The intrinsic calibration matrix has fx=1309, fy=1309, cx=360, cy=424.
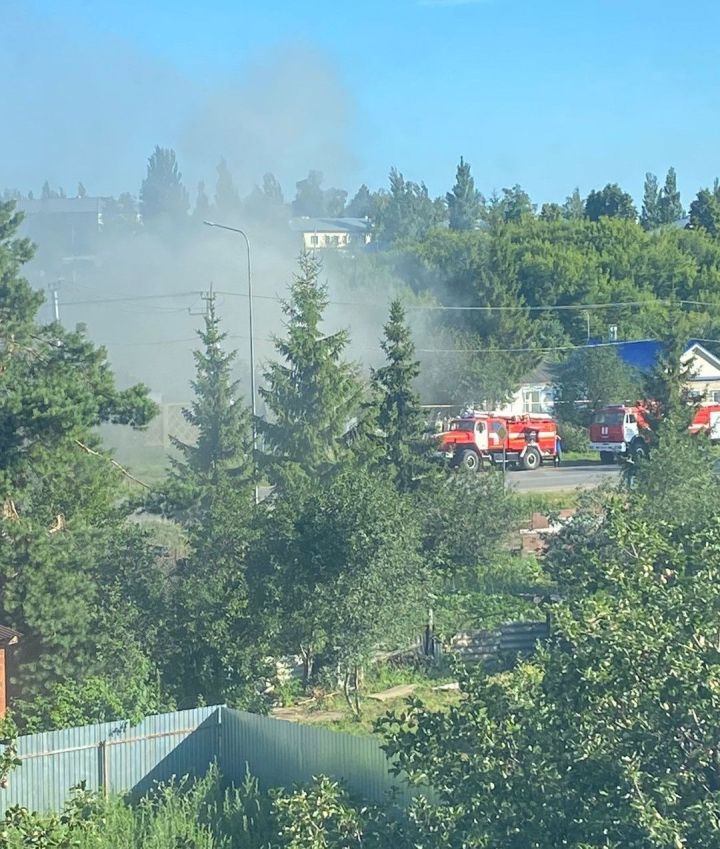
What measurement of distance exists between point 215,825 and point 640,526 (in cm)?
595

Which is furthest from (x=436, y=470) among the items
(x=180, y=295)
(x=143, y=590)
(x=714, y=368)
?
(x=180, y=295)

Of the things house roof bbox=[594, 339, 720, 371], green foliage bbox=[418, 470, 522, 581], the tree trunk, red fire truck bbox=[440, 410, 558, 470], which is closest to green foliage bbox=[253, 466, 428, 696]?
the tree trunk

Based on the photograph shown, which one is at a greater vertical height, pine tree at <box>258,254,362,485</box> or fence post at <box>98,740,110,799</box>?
pine tree at <box>258,254,362,485</box>

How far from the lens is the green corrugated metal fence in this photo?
13.3 metres

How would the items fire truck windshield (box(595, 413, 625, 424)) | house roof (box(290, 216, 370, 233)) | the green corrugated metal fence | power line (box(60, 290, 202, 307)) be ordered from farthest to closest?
house roof (box(290, 216, 370, 233)) → power line (box(60, 290, 202, 307)) → fire truck windshield (box(595, 413, 625, 424)) → the green corrugated metal fence

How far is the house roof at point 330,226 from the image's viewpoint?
12353 cm

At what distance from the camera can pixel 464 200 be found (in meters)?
129

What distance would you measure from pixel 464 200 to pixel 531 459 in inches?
3558

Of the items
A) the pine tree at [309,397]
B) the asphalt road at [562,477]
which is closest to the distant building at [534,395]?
the asphalt road at [562,477]

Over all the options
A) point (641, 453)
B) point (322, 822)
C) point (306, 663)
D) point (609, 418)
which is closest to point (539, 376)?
point (609, 418)

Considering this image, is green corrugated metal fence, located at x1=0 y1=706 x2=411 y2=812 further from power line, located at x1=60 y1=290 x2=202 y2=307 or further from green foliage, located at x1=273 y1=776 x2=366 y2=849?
power line, located at x1=60 y1=290 x2=202 y2=307

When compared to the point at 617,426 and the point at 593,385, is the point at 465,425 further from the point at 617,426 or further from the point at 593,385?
the point at 593,385

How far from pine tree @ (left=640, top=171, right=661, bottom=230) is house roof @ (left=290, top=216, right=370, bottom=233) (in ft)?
97.5

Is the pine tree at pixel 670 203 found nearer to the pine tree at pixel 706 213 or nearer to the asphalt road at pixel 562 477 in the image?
the pine tree at pixel 706 213
